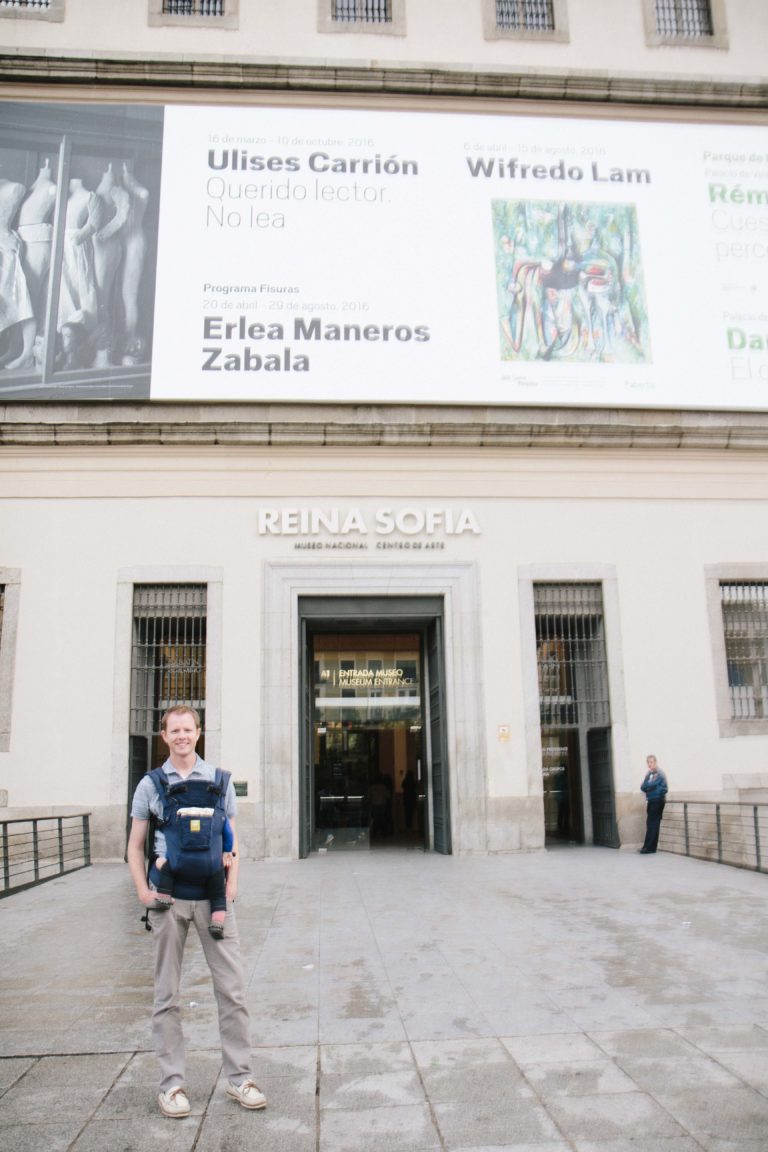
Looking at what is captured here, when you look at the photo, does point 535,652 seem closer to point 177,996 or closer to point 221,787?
point 221,787

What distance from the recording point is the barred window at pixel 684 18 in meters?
17.1

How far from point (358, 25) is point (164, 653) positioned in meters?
12.4

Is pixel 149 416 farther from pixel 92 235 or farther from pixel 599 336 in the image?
pixel 599 336

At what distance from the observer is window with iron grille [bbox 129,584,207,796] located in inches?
572

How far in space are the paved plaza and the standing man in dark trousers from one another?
148 inches

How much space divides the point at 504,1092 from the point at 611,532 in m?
12.1

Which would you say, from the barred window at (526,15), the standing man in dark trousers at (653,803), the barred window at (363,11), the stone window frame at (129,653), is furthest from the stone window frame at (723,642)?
the barred window at (363,11)

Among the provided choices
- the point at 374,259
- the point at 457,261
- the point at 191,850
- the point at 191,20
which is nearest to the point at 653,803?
the point at 457,261

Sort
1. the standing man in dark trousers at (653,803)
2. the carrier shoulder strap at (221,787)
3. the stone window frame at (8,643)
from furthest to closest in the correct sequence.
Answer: the stone window frame at (8,643) → the standing man in dark trousers at (653,803) → the carrier shoulder strap at (221,787)

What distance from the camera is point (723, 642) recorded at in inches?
594

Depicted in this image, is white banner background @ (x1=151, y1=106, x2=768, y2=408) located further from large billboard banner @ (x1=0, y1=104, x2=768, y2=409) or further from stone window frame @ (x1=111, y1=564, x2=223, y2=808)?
stone window frame @ (x1=111, y1=564, x2=223, y2=808)

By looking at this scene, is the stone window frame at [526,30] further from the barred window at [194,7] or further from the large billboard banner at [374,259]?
the barred window at [194,7]

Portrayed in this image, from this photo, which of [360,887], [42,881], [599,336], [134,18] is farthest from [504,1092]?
[134,18]

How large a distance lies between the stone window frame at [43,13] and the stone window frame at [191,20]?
1633mm
